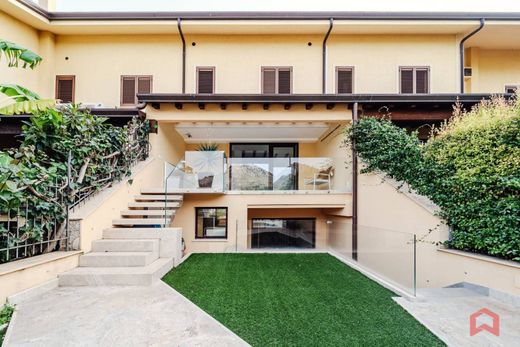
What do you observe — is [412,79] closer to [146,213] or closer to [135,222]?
[146,213]

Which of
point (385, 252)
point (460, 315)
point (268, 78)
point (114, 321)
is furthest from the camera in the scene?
point (268, 78)

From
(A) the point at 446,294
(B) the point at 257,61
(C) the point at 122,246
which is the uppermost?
(B) the point at 257,61

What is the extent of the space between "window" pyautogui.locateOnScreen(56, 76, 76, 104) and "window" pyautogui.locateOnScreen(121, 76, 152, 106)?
2186 millimetres

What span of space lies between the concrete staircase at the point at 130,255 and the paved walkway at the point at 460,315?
4.69m

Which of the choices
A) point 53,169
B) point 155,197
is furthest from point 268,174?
point 53,169

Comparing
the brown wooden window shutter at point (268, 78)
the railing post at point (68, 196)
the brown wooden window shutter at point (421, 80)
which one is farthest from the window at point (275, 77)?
the railing post at point (68, 196)

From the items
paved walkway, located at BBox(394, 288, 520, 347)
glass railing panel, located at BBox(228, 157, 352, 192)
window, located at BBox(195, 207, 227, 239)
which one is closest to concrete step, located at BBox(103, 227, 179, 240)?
window, located at BBox(195, 207, 227, 239)

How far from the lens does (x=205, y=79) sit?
41.5 feet

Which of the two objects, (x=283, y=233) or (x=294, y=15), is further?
(x=294, y=15)

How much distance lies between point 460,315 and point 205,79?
38.4ft

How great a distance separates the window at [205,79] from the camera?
12614 mm

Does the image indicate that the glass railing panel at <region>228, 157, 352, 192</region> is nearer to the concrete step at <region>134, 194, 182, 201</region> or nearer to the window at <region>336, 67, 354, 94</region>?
the concrete step at <region>134, 194, 182, 201</region>

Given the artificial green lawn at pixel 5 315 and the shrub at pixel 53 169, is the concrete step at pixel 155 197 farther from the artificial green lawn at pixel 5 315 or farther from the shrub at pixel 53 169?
the artificial green lawn at pixel 5 315

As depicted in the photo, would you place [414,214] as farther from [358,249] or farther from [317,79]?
[317,79]
